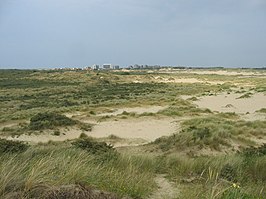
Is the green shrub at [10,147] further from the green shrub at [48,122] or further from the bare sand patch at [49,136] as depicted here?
the green shrub at [48,122]

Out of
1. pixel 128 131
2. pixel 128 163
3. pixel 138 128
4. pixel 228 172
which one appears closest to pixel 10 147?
pixel 128 163

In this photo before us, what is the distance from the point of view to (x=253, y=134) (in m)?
17.4

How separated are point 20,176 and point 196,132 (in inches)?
435

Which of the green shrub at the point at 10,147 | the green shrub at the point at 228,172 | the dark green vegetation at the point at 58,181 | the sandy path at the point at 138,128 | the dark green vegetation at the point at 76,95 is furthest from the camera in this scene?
the dark green vegetation at the point at 76,95

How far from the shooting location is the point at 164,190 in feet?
19.4

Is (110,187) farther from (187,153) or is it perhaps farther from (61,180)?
(187,153)

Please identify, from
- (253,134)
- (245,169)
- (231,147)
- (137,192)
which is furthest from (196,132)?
(137,192)

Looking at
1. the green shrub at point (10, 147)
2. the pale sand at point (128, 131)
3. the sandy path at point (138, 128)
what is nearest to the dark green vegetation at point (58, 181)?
the green shrub at point (10, 147)

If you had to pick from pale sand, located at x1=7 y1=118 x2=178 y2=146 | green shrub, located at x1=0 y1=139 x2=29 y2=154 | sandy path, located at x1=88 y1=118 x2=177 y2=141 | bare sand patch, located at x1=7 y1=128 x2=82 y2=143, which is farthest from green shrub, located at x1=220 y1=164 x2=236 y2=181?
bare sand patch, located at x1=7 y1=128 x2=82 y2=143

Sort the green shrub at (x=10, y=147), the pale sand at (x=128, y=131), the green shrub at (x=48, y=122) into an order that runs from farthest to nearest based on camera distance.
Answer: the green shrub at (x=48, y=122) → the pale sand at (x=128, y=131) → the green shrub at (x=10, y=147)

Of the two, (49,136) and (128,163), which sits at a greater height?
(128,163)

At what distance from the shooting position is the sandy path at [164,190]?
5.43 meters

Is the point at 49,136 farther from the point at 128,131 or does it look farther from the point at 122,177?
the point at 122,177

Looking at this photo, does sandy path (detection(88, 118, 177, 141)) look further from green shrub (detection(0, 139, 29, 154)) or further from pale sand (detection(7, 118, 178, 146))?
green shrub (detection(0, 139, 29, 154))
